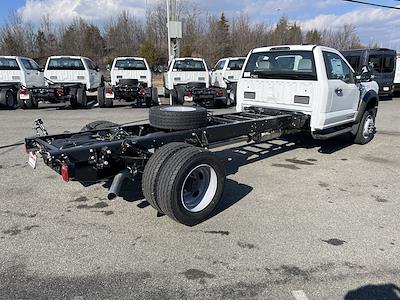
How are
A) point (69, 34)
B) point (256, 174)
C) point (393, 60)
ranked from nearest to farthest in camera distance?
point (256, 174) < point (393, 60) < point (69, 34)

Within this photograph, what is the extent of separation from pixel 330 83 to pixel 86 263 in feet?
16.7

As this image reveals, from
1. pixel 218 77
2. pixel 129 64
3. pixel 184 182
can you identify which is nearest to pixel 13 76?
pixel 129 64

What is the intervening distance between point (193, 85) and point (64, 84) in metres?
5.64

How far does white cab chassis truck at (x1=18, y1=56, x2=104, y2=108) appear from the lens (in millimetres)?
14211

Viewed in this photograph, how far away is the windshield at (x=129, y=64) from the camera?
16172 mm

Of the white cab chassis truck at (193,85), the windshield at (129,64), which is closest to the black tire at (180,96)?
the white cab chassis truck at (193,85)

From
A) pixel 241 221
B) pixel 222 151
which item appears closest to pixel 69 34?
pixel 222 151

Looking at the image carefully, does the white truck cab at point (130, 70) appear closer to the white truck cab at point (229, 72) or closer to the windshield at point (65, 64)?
the windshield at point (65, 64)

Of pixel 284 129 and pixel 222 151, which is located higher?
pixel 284 129

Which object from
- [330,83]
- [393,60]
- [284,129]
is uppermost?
[393,60]

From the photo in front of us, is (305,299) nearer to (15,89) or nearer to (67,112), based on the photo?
(67,112)

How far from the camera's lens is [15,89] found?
50.2 feet

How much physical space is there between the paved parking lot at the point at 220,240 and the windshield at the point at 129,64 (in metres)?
10.9

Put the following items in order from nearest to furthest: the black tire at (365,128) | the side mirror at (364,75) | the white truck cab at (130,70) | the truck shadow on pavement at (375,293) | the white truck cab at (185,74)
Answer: the truck shadow on pavement at (375,293) < the side mirror at (364,75) < the black tire at (365,128) < the white truck cab at (185,74) < the white truck cab at (130,70)
